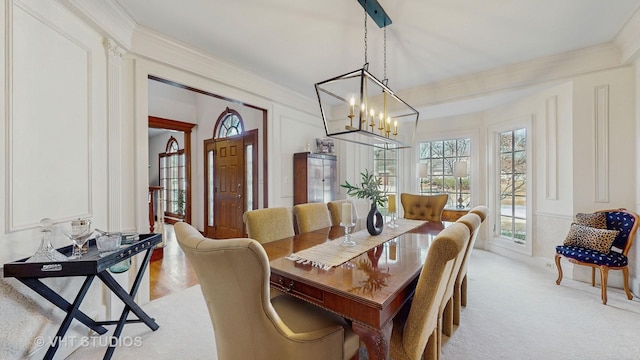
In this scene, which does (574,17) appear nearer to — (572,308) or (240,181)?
(572,308)

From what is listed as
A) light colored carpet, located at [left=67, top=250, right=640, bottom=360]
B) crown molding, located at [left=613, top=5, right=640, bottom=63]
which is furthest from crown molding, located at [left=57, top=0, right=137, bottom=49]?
crown molding, located at [left=613, top=5, right=640, bottom=63]

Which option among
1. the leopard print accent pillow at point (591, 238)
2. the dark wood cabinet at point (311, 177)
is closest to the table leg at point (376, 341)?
the leopard print accent pillow at point (591, 238)

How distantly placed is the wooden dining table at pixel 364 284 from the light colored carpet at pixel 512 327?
0.85m

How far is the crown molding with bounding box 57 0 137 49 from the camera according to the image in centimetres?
188

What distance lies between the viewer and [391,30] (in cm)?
249

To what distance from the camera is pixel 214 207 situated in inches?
209

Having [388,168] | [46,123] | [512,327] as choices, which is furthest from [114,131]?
[388,168]

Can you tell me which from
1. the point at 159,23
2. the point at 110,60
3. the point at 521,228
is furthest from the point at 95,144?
the point at 521,228

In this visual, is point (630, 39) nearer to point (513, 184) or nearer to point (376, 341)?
point (513, 184)

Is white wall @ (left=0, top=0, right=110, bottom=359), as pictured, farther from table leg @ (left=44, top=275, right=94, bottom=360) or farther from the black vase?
the black vase

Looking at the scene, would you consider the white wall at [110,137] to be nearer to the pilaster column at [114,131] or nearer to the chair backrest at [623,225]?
the pilaster column at [114,131]

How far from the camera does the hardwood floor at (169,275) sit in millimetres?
2823

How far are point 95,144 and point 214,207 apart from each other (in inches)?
132

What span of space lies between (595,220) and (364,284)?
318cm
